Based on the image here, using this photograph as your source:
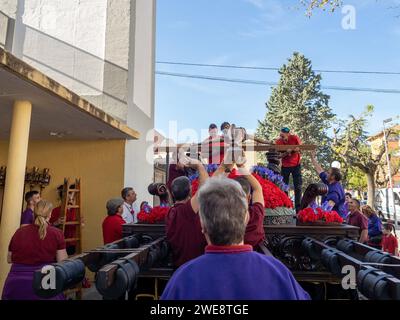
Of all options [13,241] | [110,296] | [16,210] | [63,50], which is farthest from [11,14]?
[110,296]

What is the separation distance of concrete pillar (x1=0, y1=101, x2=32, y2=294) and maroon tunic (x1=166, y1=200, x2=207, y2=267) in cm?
370

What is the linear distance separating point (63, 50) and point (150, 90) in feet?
10.4

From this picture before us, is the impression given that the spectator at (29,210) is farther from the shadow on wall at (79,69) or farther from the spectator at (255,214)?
the spectator at (255,214)

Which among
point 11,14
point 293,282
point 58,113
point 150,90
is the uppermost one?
point 11,14

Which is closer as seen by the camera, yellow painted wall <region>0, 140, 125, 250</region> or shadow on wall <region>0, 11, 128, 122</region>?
yellow painted wall <region>0, 140, 125, 250</region>

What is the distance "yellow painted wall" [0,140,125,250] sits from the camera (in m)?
8.33

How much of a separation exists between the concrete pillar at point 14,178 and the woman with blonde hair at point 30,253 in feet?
7.99

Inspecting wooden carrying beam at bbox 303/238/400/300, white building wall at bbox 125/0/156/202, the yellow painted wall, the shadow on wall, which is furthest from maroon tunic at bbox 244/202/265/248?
the shadow on wall

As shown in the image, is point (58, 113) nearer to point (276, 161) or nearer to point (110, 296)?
point (276, 161)

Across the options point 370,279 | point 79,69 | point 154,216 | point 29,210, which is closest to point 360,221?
point 154,216

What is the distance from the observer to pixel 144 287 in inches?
160

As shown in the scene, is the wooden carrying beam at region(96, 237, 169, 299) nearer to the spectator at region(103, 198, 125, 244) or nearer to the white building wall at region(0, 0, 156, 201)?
the spectator at region(103, 198, 125, 244)

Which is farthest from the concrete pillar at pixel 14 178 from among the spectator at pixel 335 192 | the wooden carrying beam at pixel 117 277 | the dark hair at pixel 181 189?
the spectator at pixel 335 192

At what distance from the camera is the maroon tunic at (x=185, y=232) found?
302 cm
